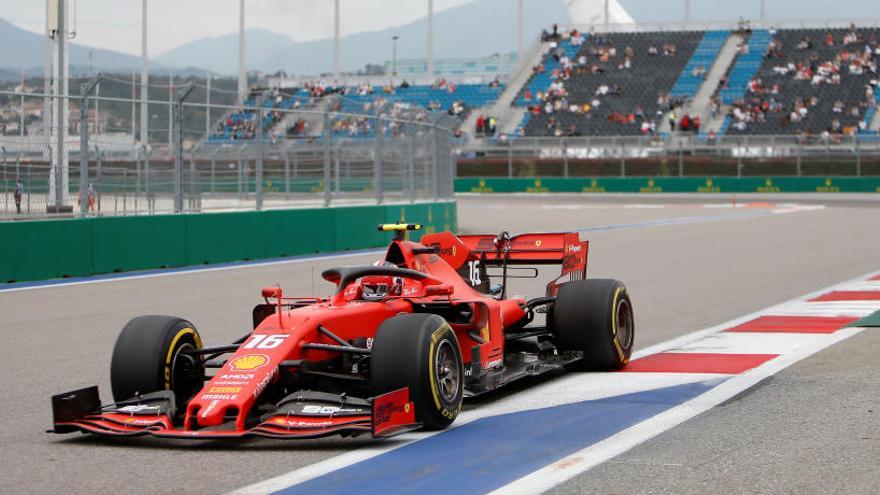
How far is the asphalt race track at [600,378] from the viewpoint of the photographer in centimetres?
595

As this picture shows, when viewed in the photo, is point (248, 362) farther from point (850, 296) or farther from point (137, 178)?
point (137, 178)

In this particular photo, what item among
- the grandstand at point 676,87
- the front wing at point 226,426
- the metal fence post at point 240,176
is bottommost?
the front wing at point 226,426

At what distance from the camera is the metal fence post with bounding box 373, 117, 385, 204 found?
24.8 meters

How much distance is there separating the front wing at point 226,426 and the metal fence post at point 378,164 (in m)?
18.0

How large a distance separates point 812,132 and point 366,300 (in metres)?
49.4

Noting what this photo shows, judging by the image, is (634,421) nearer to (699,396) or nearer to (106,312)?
(699,396)

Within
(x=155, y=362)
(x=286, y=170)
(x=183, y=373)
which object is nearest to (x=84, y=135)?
(x=286, y=170)

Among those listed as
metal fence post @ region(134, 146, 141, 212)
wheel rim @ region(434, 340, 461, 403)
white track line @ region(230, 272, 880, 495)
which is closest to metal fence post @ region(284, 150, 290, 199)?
metal fence post @ region(134, 146, 141, 212)

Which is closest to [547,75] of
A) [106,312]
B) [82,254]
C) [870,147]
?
[870,147]

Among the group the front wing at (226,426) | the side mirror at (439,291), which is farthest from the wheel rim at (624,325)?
the front wing at (226,426)

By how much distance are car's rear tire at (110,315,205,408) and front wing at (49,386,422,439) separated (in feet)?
0.66

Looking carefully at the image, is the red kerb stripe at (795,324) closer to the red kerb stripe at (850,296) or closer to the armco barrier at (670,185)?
the red kerb stripe at (850,296)

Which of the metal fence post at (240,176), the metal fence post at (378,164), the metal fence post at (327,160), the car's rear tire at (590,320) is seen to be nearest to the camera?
the car's rear tire at (590,320)

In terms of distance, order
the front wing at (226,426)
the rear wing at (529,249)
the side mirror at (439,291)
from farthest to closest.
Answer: the rear wing at (529,249) < the side mirror at (439,291) < the front wing at (226,426)
